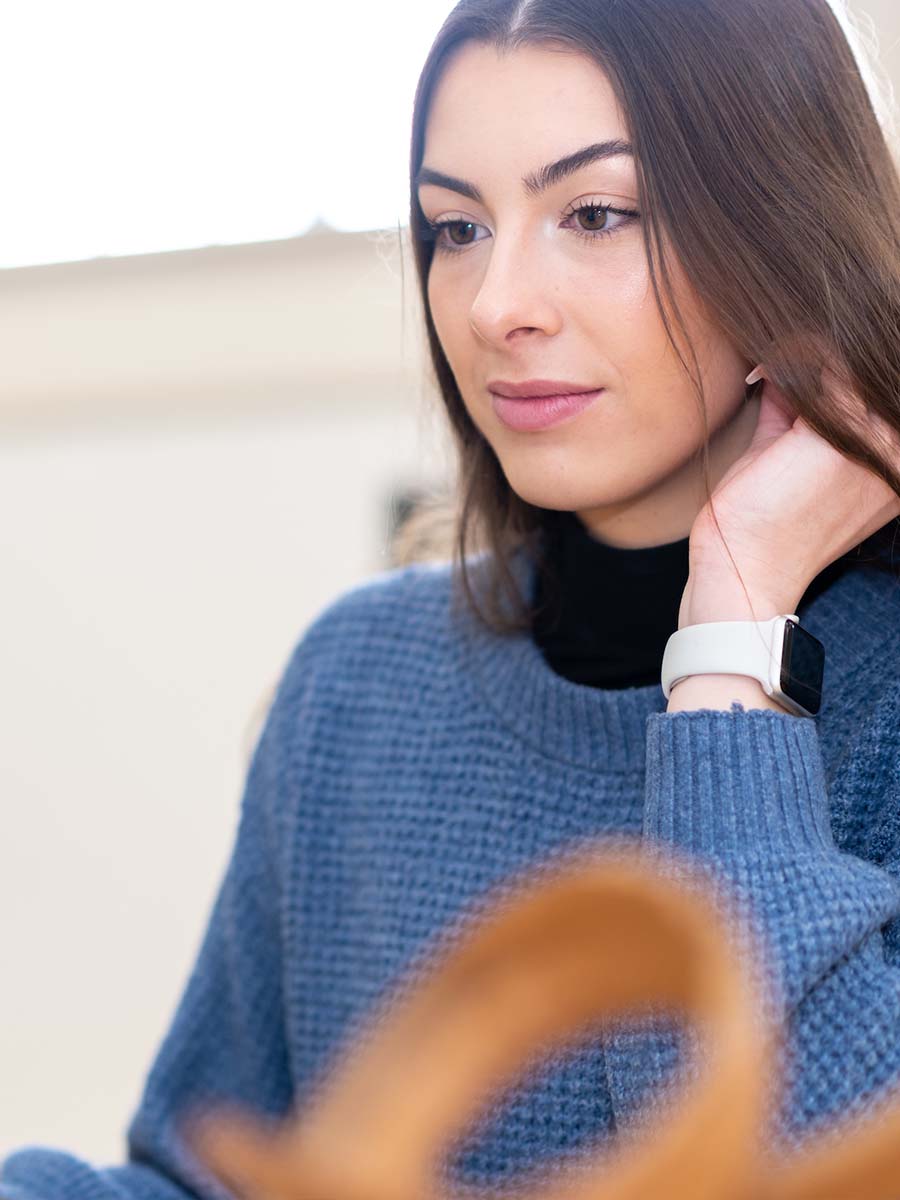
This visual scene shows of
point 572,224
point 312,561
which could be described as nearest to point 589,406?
point 572,224

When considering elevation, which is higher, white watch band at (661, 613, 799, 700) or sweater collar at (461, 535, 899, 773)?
white watch band at (661, 613, 799, 700)

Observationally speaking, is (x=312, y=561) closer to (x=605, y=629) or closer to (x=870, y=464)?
(x=605, y=629)

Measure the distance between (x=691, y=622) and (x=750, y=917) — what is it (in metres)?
0.19

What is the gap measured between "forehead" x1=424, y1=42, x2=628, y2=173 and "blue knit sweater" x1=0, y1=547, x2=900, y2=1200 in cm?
33

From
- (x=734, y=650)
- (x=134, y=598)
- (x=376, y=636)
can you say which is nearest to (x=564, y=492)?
(x=734, y=650)

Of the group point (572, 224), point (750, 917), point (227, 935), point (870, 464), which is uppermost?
point (572, 224)

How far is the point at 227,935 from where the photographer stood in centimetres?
108

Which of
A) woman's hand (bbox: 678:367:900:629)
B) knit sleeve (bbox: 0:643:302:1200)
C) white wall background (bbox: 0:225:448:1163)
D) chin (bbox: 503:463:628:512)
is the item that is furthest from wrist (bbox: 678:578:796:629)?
white wall background (bbox: 0:225:448:1163)

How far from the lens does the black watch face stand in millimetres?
754

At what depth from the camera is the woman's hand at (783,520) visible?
788 millimetres

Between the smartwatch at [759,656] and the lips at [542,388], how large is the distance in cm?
16

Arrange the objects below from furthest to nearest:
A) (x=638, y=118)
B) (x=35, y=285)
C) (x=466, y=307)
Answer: (x=35, y=285), (x=466, y=307), (x=638, y=118)

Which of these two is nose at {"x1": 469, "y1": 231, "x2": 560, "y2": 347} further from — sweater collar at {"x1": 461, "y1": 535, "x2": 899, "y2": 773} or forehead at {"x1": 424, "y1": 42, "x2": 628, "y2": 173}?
sweater collar at {"x1": 461, "y1": 535, "x2": 899, "y2": 773}

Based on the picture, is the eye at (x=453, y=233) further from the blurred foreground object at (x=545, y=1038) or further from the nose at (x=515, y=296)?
the blurred foreground object at (x=545, y=1038)
